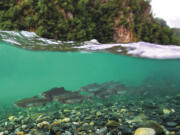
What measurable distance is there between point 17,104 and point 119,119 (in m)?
3.61

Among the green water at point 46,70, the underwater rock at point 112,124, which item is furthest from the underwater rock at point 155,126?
the green water at point 46,70

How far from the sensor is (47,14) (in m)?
8.39

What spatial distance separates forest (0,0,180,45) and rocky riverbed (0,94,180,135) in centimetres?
496

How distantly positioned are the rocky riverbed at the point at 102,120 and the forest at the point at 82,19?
496cm

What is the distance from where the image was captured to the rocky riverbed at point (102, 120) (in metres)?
3.31

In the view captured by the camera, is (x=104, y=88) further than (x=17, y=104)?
Yes

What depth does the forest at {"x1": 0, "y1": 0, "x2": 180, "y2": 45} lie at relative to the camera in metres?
8.38

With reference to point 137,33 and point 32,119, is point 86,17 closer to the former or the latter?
point 137,33

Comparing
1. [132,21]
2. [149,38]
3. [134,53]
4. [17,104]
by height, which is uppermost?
[132,21]

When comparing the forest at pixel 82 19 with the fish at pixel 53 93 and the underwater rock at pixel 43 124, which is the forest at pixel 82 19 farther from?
the underwater rock at pixel 43 124

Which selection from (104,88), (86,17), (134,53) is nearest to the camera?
(104,88)

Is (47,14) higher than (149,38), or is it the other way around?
(47,14)

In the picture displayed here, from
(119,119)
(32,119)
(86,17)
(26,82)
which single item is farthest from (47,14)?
(119,119)

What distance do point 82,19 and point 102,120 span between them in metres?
6.89
